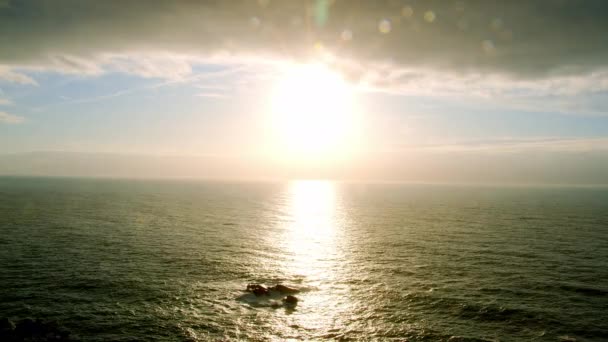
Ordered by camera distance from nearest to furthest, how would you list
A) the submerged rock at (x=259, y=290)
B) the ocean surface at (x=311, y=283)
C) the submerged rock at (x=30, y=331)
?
the submerged rock at (x=30, y=331), the ocean surface at (x=311, y=283), the submerged rock at (x=259, y=290)

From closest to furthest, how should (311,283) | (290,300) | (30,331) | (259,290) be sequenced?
(30,331) < (290,300) < (259,290) < (311,283)

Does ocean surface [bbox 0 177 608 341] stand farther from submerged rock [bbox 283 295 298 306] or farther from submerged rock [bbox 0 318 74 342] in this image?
submerged rock [bbox 0 318 74 342]

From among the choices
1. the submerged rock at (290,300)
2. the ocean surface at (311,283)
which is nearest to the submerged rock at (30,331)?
the ocean surface at (311,283)

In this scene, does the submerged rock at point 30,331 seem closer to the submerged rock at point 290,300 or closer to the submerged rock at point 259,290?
the submerged rock at point 259,290

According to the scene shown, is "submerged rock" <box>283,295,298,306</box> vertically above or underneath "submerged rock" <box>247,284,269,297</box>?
underneath

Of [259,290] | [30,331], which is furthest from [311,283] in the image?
[30,331]

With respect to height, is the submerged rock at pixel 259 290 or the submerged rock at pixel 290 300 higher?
the submerged rock at pixel 259 290

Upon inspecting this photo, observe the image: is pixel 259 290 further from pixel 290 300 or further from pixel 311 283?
pixel 311 283

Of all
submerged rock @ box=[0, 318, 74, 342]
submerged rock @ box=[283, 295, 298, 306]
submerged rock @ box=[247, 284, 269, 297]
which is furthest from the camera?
submerged rock @ box=[247, 284, 269, 297]

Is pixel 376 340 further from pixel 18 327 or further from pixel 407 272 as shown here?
pixel 18 327

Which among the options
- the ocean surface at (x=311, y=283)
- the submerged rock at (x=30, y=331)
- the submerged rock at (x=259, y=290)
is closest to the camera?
the submerged rock at (x=30, y=331)

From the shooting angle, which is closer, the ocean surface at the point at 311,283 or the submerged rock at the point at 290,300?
the ocean surface at the point at 311,283

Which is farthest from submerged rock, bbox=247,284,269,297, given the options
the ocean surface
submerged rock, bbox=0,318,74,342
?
submerged rock, bbox=0,318,74,342
